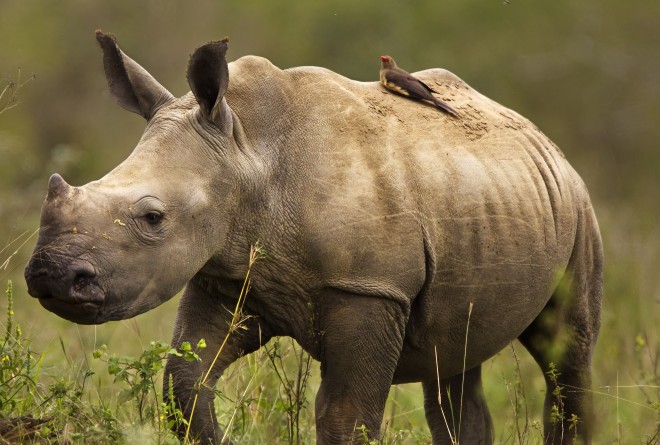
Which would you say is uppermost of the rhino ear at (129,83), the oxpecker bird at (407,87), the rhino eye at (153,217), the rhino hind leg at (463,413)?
the oxpecker bird at (407,87)

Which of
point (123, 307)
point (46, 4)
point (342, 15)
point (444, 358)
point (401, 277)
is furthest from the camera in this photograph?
point (46, 4)

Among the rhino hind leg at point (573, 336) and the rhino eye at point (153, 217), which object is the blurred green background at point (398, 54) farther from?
the rhino eye at point (153, 217)

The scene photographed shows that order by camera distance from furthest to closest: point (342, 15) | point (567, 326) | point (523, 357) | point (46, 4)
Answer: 1. point (46, 4)
2. point (342, 15)
3. point (523, 357)
4. point (567, 326)

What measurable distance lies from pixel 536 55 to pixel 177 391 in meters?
17.6

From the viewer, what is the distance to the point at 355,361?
5.78 metres

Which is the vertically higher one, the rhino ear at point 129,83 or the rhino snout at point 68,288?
the rhino ear at point 129,83

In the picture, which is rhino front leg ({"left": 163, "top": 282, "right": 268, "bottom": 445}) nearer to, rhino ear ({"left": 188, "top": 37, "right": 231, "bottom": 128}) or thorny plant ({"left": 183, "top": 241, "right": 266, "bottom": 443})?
thorny plant ({"left": 183, "top": 241, "right": 266, "bottom": 443})

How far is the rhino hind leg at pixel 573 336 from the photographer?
6.99m

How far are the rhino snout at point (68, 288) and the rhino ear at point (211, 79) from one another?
37.8 inches

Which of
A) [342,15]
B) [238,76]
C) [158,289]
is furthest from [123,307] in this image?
[342,15]

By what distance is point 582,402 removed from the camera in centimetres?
721

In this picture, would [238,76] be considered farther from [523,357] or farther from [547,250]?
[523,357]

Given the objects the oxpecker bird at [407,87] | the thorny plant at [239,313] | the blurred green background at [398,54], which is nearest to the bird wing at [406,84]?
the oxpecker bird at [407,87]

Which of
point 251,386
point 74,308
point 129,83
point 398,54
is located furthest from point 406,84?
point 398,54
